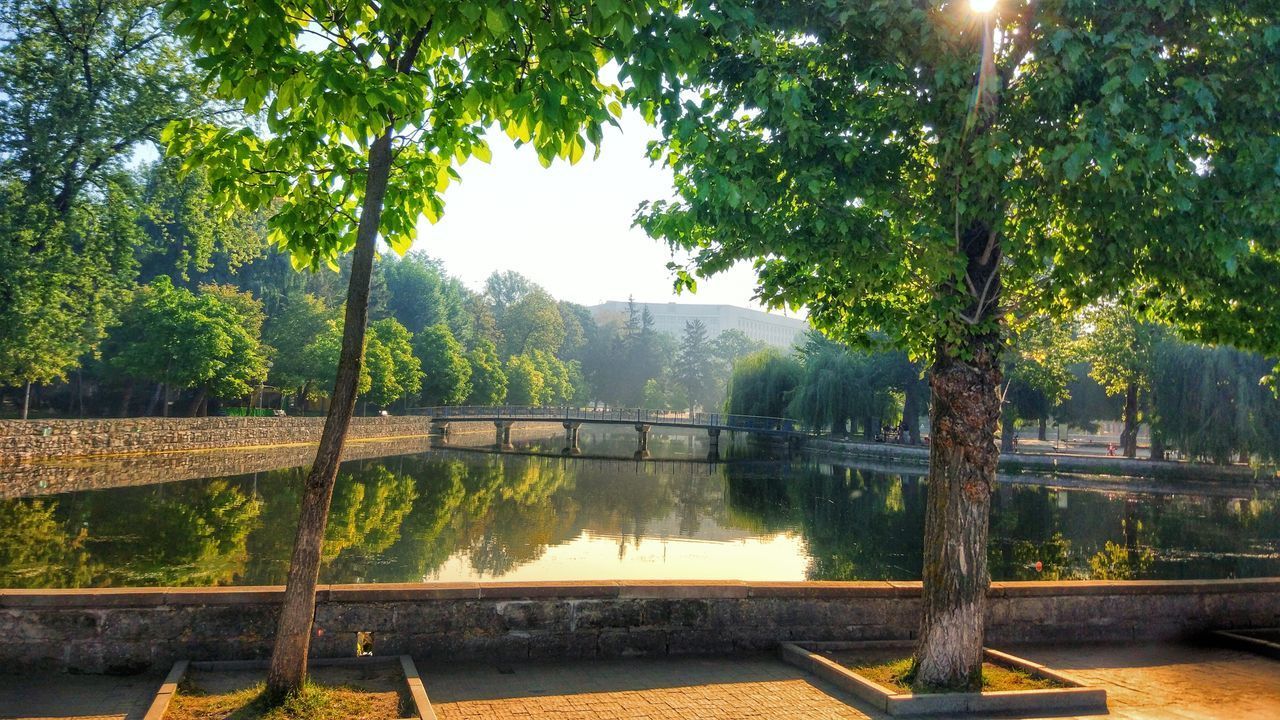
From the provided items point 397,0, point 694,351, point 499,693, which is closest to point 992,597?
point 499,693

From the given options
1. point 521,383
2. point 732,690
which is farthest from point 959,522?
point 521,383

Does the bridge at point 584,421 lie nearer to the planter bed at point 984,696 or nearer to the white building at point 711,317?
the planter bed at point 984,696

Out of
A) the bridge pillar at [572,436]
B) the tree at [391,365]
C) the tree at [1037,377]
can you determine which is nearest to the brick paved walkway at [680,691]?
the tree at [1037,377]

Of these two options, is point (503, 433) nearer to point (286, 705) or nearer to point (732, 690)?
point (732, 690)

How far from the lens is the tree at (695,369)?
116 meters

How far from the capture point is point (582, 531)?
22031 mm

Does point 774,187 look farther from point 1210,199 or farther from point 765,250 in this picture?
point 1210,199

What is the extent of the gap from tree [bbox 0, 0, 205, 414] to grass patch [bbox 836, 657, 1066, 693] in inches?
977

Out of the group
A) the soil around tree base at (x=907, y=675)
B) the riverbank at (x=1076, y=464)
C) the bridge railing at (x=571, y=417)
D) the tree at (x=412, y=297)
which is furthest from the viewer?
the tree at (x=412, y=297)

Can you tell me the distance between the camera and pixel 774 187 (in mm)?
6504

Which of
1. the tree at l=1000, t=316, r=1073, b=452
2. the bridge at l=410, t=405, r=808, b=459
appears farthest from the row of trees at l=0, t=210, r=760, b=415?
the tree at l=1000, t=316, r=1073, b=452

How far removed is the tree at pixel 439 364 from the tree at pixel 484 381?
4.73m

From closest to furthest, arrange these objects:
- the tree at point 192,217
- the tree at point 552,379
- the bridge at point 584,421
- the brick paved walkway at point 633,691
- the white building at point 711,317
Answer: the brick paved walkway at point 633,691, the tree at point 192,217, the bridge at point 584,421, the tree at point 552,379, the white building at point 711,317

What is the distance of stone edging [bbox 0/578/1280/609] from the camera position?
5.95 meters
